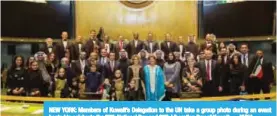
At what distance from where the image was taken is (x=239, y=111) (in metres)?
5.20

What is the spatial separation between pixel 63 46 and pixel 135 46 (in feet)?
2.72

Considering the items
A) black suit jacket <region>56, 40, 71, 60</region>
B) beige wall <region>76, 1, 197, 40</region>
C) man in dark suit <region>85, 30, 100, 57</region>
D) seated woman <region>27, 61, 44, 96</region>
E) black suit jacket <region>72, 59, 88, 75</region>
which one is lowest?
seated woman <region>27, 61, 44, 96</region>

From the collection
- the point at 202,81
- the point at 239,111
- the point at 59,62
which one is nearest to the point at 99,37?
the point at 59,62

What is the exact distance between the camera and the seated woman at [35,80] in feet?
17.8

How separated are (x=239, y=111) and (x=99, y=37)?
178 cm

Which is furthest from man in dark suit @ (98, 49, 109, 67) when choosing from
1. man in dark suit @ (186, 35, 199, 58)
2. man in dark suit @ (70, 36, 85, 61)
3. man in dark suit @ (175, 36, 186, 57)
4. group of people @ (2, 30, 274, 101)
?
man in dark suit @ (186, 35, 199, 58)

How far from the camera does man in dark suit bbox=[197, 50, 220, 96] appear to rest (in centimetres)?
541

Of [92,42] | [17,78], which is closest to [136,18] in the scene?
[92,42]

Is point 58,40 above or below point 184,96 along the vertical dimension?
above

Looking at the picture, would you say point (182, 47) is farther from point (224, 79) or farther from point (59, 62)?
point (59, 62)

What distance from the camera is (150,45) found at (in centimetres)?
541

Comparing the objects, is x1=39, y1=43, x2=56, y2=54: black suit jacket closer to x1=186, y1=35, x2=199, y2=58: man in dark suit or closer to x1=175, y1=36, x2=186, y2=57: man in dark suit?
x1=175, y1=36, x2=186, y2=57: man in dark suit

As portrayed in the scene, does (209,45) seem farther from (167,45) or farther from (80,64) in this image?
(80,64)

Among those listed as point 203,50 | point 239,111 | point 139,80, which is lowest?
point 239,111
